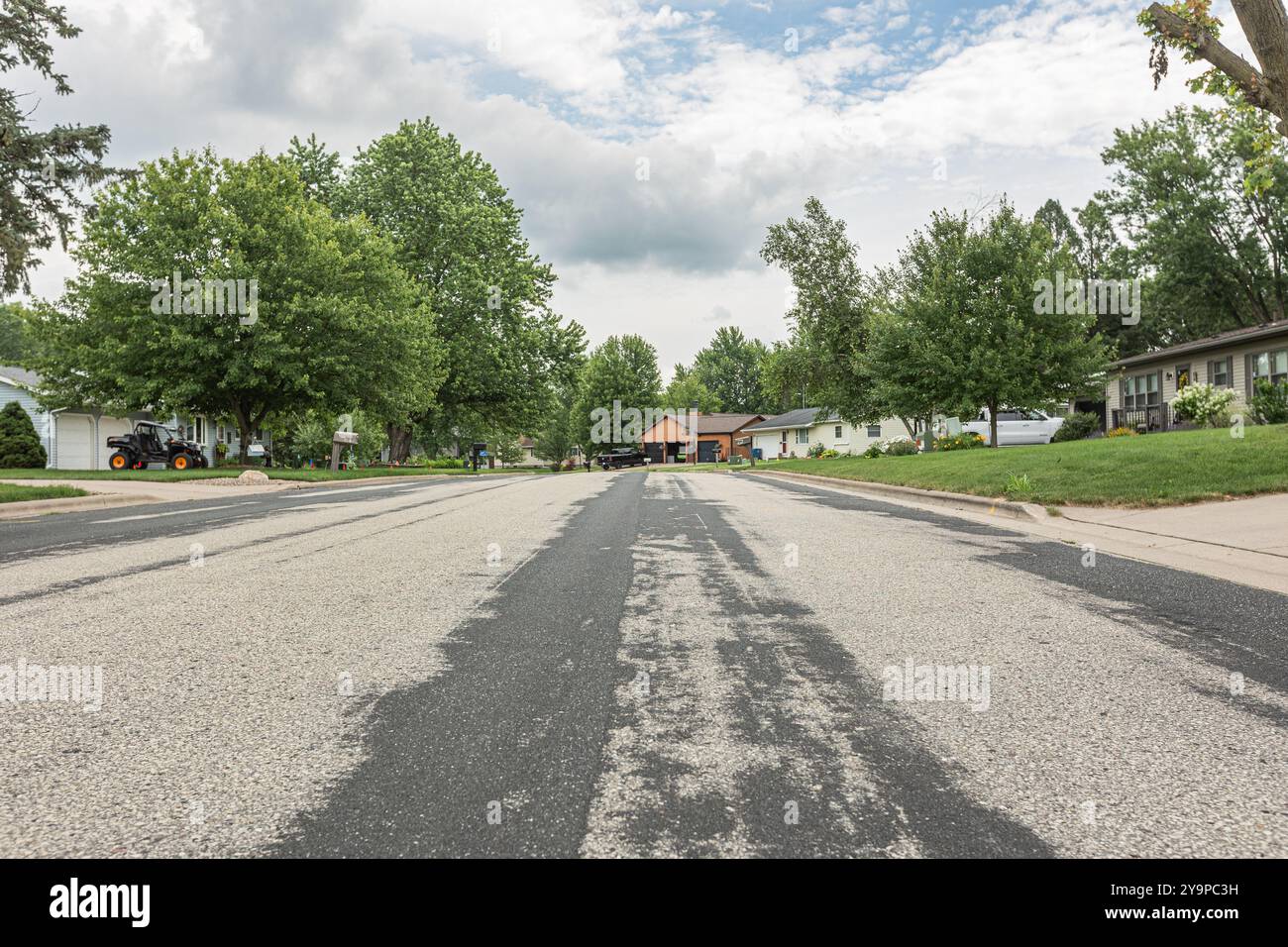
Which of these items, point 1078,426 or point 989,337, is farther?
point 1078,426

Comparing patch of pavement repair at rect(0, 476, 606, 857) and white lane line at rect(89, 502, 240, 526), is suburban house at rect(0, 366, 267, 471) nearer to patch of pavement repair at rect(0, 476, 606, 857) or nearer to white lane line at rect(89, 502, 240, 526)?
white lane line at rect(89, 502, 240, 526)

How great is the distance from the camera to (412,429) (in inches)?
1731

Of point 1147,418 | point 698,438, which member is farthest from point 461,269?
point 698,438

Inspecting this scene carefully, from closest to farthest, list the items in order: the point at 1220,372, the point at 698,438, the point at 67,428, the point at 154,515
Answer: the point at 154,515 < the point at 1220,372 < the point at 67,428 < the point at 698,438

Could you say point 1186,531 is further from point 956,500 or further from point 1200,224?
point 1200,224

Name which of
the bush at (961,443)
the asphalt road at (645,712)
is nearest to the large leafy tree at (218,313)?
the bush at (961,443)

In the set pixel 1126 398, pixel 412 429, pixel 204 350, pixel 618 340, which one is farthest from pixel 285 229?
pixel 618 340

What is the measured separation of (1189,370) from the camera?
3056 cm

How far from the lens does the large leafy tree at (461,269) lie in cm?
4081

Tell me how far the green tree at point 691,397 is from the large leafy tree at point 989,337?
73384 millimetres

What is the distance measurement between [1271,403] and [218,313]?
31.8 meters

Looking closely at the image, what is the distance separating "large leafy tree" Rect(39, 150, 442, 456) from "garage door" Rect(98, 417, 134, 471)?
7.90 metres

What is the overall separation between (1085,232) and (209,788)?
76.0 m

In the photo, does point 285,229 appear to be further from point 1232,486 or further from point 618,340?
point 618,340
